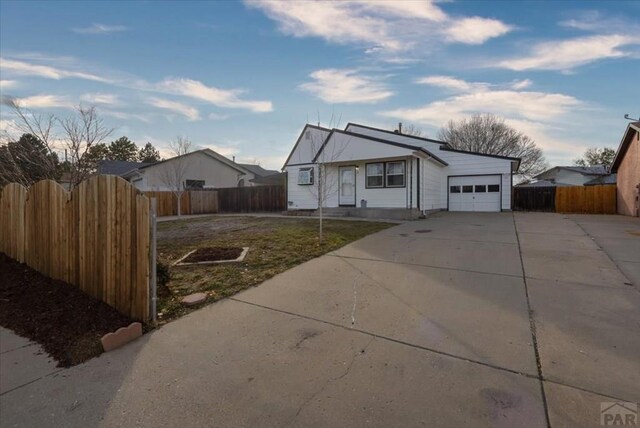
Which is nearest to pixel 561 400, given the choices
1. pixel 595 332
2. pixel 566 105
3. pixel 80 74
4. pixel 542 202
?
pixel 595 332

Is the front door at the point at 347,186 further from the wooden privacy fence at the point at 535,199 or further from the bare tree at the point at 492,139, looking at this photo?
the bare tree at the point at 492,139

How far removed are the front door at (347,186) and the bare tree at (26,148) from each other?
40.6 ft

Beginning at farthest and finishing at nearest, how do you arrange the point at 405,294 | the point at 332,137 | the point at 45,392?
the point at 332,137, the point at 405,294, the point at 45,392

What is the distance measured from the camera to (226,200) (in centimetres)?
2442

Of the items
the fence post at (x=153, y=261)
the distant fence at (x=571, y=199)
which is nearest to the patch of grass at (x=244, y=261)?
the fence post at (x=153, y=261)

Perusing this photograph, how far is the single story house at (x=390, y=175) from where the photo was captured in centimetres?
1519

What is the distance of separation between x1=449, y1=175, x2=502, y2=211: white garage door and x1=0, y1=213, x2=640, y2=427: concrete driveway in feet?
46.4

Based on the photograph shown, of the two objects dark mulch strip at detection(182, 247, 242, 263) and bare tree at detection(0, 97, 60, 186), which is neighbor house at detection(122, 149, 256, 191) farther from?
dark mulch strip at detection(182, 247, 242, 263)

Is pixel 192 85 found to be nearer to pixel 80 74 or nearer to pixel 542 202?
pixel 80 74

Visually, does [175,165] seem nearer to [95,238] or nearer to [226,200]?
[226,200]

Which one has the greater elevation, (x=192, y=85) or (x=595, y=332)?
(x=192, y=85)

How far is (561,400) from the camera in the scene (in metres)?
2.21

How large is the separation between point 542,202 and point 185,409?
24153 millimetres

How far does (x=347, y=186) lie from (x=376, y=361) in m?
14.5
